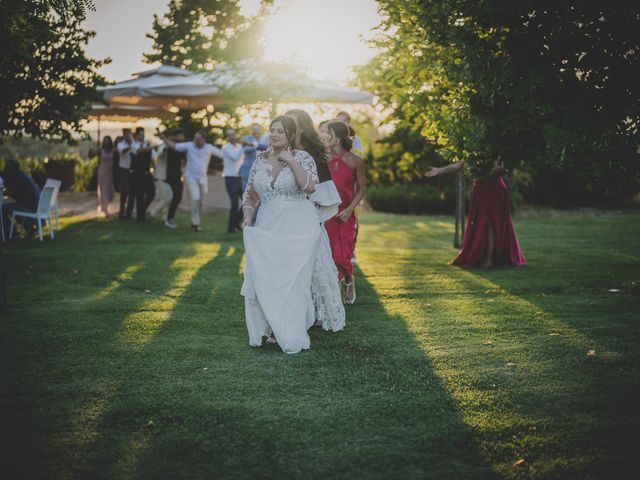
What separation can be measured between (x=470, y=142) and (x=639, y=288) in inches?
113

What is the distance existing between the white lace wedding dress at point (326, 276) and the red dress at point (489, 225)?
14.2 feet

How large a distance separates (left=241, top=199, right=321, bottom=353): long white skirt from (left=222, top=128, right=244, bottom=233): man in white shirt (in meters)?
8.46

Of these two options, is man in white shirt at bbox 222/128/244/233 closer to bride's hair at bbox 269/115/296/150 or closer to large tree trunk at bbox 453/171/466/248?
large tree trunk at bbox 453/171/466/248

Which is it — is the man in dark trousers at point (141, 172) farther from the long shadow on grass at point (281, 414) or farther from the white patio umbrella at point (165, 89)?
the long shadow on grass at point (281, 414)

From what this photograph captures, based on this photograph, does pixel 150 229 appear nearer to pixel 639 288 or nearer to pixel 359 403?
pixel 639 288

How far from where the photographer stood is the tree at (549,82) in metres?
6.52

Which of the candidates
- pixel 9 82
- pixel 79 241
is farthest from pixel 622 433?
pixel 79 241

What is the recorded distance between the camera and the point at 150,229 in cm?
1461

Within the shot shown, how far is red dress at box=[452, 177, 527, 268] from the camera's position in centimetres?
999

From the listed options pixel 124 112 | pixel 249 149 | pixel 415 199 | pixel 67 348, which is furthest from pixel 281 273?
pixel 124 112

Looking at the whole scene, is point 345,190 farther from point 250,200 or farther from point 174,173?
point 174,173

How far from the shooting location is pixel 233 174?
14320 mm

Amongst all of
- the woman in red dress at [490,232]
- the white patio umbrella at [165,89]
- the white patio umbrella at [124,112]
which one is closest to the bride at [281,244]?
the woman in red dress at [490,232]

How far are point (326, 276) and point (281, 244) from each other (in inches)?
27.3
